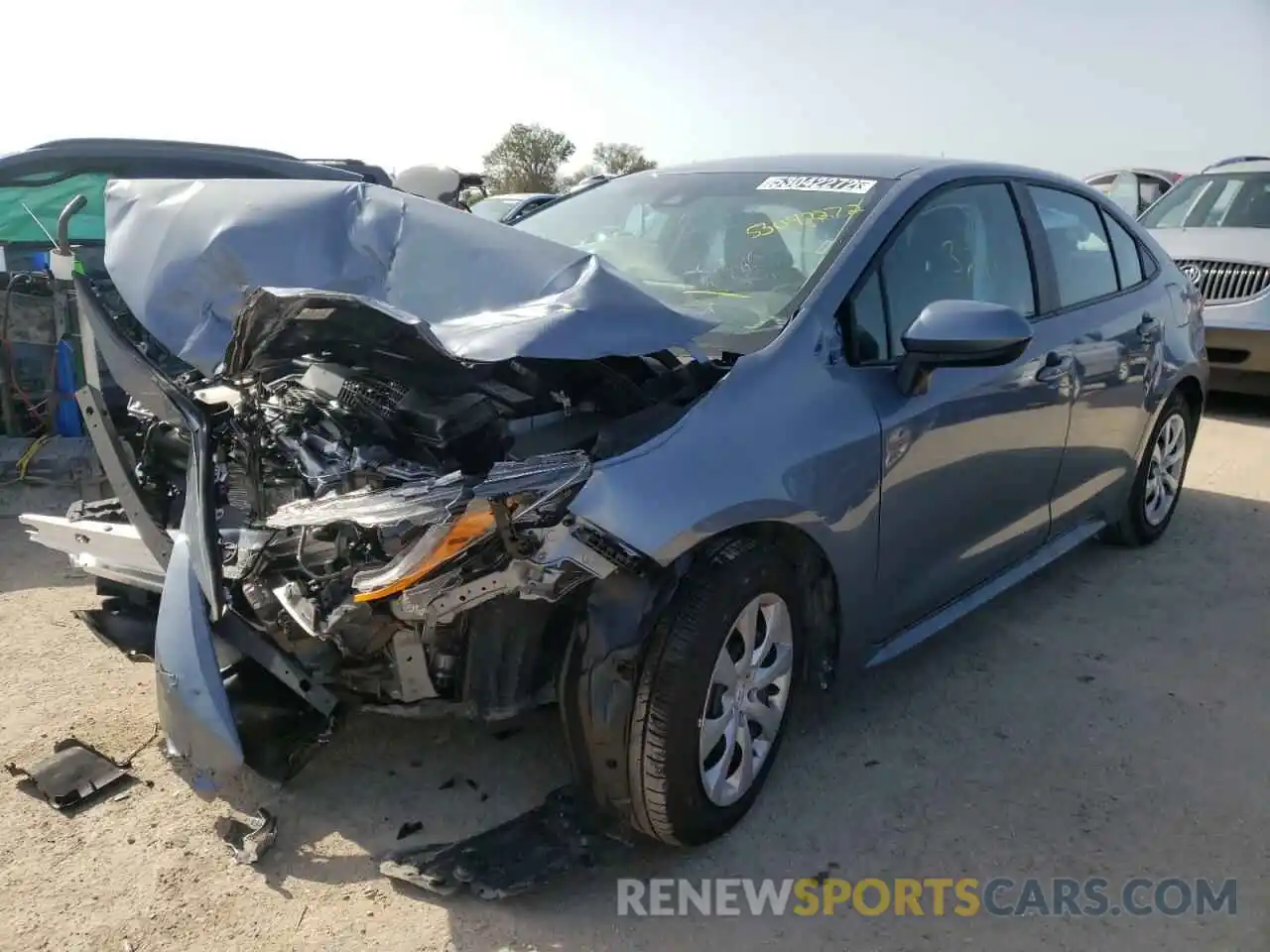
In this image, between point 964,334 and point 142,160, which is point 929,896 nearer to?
point 964,334

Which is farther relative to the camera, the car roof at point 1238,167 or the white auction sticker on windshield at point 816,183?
the car roof at point 1238,167

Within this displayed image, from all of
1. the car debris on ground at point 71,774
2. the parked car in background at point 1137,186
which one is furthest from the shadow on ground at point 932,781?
the parked car in background at point 1137,186

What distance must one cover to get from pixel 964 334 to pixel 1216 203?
794 cm

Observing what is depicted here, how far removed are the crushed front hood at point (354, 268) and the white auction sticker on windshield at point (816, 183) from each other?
1037mm

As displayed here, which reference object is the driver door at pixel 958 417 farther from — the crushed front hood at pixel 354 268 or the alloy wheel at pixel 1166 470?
the alloy wheel at pixel 1166 470

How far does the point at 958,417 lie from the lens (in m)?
3.25

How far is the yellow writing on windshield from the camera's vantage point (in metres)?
3.26

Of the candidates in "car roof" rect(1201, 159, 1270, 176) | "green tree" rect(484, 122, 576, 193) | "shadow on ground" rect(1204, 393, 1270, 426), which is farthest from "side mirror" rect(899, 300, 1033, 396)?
"green tree" rect(484, 122, 576, 193)

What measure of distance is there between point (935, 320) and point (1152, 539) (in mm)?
2967

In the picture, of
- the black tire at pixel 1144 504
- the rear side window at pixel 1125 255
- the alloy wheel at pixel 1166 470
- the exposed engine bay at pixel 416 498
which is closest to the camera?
the exposed engine bay at pixel 416 498

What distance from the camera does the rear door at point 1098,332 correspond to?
3971 mm

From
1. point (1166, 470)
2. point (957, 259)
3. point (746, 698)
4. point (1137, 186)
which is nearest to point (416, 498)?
point (746, 698)

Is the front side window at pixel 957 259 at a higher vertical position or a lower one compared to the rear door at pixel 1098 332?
higher

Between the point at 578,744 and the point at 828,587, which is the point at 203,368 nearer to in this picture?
the point at 578,744
